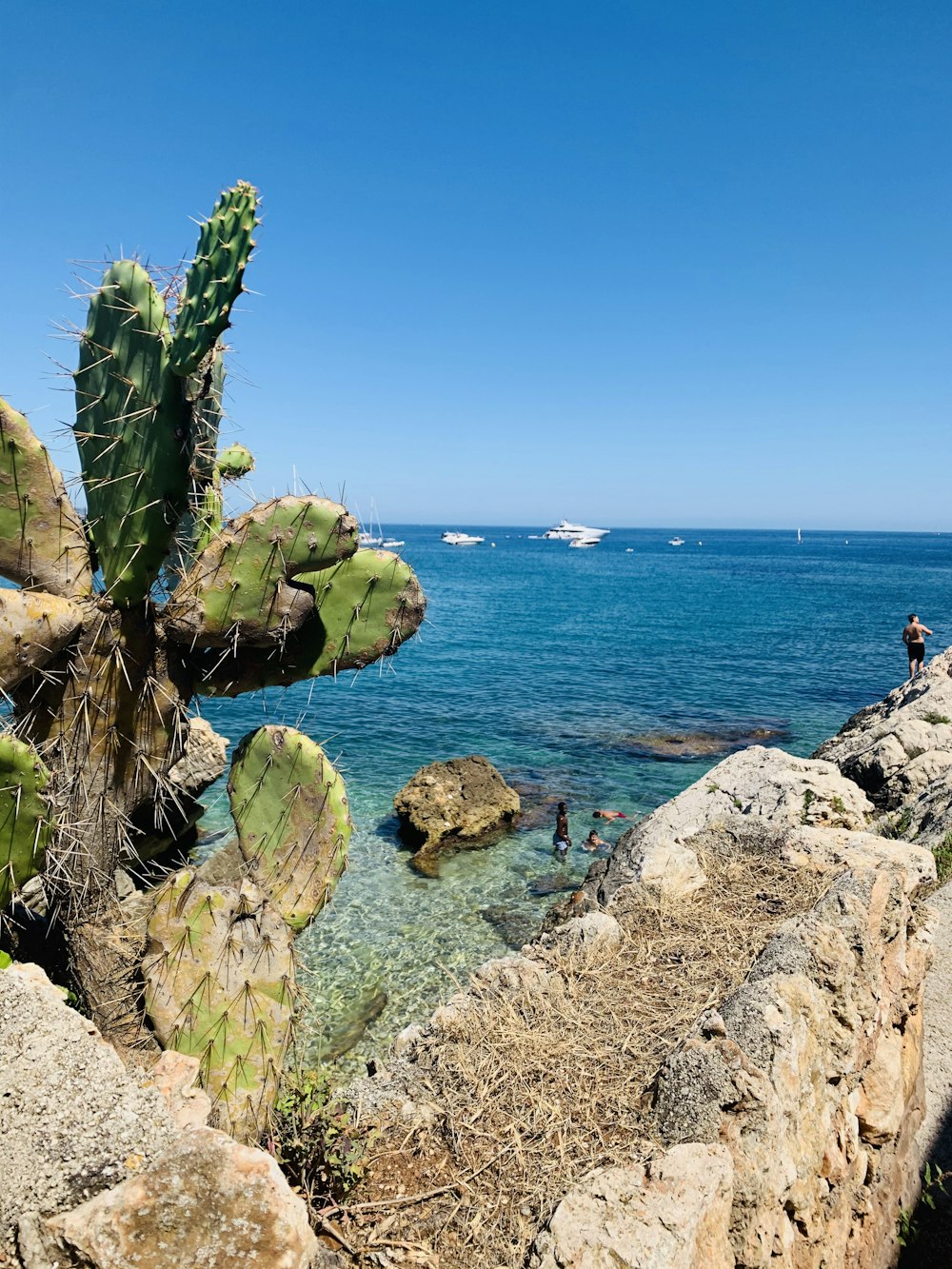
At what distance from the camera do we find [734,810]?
8945mm

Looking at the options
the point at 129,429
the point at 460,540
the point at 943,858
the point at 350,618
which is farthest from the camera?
the point at 460,540

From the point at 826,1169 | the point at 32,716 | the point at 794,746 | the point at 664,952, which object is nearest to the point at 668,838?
the point at 664,952

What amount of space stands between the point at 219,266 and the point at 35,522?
150 cm

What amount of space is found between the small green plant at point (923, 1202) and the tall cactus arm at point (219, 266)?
693 cm

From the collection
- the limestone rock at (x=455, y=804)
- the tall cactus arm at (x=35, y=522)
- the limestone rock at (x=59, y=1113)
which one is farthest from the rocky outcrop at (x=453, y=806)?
the limestone rock at (x=59, y=1113)

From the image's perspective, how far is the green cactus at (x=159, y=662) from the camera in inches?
135

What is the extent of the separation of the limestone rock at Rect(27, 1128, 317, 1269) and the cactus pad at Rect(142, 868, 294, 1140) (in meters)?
1.36

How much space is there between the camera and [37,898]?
4.89 m

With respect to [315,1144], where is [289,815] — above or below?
above

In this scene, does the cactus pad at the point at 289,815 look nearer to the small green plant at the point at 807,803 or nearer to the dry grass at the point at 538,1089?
the dry grass at the point at 538,1089

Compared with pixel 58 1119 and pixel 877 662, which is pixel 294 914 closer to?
pixel 58 1119

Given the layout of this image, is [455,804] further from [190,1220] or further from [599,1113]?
[190,1220]

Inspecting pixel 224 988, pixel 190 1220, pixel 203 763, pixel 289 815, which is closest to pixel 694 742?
pixel 203 763

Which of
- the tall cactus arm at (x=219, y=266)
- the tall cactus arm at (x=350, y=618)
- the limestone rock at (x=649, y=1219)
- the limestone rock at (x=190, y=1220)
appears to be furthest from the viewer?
the tall cactus arm at (x=350, y=618)
